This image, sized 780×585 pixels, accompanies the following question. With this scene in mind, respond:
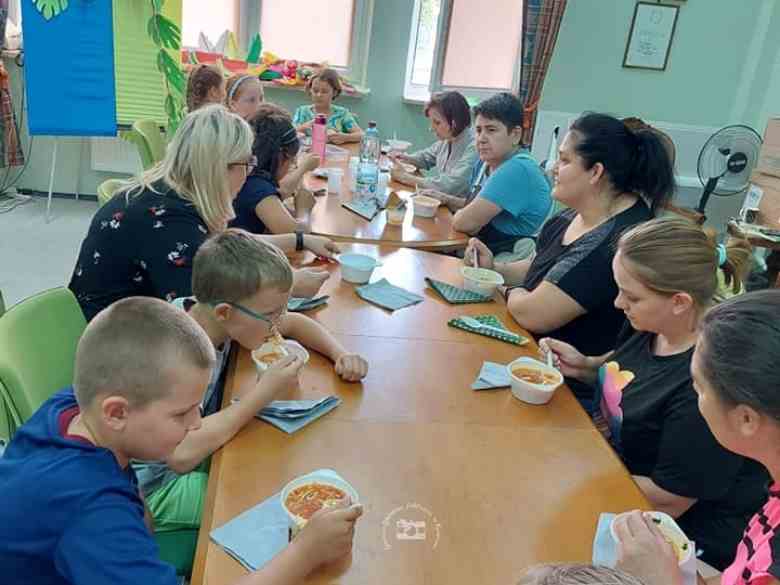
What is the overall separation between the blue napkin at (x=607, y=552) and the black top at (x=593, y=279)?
0.91m

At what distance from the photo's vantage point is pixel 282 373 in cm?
132

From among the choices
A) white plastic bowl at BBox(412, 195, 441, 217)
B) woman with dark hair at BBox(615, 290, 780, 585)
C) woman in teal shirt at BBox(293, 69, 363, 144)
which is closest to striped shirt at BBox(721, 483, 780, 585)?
woman with dark hair at BBox(615, 290, 780, 585)

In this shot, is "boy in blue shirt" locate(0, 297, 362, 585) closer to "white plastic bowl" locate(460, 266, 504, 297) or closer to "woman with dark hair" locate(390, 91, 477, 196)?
"white plastic bowl" locate(460, 266, 504, 297)

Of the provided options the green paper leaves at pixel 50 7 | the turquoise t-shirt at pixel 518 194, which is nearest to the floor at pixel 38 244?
the green paper leaves at pixel 50 7

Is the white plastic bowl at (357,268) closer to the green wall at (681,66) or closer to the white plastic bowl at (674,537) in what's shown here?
the white plastic bowl at (674,537)

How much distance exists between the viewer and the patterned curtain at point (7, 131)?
4.48 meters

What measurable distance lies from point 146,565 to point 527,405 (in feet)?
2.93

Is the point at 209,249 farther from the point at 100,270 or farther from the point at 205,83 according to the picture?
the point at 205,83

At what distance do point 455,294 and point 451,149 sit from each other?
198cm

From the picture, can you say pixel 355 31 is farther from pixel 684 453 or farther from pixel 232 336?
pixel 684 453

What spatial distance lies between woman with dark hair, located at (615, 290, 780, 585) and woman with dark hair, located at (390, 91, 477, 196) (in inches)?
99.3

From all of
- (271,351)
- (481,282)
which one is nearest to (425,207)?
(481,282)

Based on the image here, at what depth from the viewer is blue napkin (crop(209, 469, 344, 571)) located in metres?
0.95

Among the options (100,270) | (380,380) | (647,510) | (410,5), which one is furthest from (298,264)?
(410,5)
